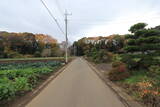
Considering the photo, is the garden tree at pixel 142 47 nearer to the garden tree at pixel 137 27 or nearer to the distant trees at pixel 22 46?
the garden tree at pixel 137 27

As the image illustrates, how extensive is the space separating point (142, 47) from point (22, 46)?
70222 millimetres

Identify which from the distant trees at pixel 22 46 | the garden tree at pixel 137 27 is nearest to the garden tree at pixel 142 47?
the garden tree at pixel 137 27

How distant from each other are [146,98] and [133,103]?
0.50 m

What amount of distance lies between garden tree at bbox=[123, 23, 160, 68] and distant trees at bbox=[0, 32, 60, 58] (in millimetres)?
61883

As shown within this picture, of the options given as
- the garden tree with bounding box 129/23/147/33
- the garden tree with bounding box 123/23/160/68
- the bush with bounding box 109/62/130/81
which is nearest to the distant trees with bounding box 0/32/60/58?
the garden tree with bounding box 129/23/147/33

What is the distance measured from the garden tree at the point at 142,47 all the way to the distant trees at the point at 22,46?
6188cm

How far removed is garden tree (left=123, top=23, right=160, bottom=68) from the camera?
10367 mm

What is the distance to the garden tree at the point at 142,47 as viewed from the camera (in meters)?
10.4

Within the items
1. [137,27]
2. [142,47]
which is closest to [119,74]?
[142,47]

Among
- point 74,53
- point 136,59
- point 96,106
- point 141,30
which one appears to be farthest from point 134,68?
point 74,53

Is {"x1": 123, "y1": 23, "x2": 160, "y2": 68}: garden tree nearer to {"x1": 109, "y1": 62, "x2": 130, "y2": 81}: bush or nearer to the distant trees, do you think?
{"x1": 109, "y1": 62, "x2": 130, "y2": 81}: bush

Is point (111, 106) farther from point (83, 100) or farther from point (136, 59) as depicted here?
point (136, 59)

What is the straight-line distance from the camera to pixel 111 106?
521 centimetres

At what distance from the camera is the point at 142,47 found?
11008 mm
